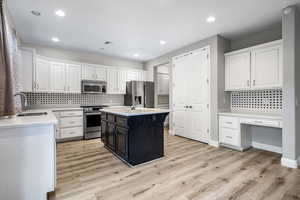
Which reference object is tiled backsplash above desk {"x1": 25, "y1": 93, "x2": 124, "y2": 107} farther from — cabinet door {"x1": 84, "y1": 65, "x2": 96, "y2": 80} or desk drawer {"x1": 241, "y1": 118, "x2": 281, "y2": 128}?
desk drawer {"x1": 241, "y1": 118, "x2": 281, "y2": 128}

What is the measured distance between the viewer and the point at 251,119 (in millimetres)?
3104

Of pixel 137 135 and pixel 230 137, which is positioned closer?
pixel 137 135

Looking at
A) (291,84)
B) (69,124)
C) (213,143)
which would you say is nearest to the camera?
(291,84)

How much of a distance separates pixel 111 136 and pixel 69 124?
1.74 meters

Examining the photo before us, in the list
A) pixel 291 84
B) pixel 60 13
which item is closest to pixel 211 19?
pixel 291 84

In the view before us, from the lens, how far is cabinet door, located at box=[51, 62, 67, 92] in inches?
165

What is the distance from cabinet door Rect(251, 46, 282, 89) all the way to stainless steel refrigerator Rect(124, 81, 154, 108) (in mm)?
3194

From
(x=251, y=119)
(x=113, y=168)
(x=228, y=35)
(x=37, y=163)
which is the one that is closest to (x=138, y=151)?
(x=113, y=168)

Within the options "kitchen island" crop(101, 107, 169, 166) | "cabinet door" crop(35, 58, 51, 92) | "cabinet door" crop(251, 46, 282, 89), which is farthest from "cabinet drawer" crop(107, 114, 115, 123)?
"cabinet door" crop(251, 46, 282, 89)

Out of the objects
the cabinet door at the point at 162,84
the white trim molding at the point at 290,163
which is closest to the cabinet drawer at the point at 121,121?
the white trim molding at the point at 290,163

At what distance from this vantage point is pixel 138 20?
9.67 feet

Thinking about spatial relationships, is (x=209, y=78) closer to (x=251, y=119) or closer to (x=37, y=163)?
(x=251, y=119)

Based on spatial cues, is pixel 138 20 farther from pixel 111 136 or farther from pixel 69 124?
pixel 69 124

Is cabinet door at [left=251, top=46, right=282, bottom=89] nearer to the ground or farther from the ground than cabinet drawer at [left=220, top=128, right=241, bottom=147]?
farther from the ground
